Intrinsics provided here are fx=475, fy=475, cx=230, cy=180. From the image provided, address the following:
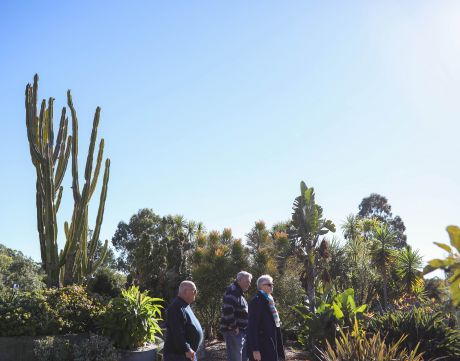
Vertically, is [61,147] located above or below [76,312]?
above

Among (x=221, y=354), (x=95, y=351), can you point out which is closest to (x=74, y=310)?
(x=95, y=351)

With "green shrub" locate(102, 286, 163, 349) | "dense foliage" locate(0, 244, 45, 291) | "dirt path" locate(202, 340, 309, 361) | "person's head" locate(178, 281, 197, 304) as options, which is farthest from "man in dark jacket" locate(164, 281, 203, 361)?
"dense foliage" locate(0, 244, 45, 291)

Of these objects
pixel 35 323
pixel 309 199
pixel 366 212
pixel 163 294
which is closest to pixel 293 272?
pixel 309 199

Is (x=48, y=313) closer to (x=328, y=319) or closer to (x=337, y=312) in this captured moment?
(x=328, y=319)

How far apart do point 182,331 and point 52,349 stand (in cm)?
401

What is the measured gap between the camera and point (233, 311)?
289 inches

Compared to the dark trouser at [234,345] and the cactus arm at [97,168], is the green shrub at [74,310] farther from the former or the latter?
the cactus arm at [97,168]

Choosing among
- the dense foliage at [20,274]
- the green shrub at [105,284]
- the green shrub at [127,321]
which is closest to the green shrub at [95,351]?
the green shrub at [127,321]

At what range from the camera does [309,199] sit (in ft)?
56.3

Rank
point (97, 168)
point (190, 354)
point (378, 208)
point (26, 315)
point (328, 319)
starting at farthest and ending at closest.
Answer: point (378, 208) → point (97, 168) → point (328, 319) → point (26, 315) → point (190, 354)

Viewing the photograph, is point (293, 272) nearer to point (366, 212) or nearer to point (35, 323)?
point (35, 323)

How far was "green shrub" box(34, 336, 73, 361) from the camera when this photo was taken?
26.2 ft

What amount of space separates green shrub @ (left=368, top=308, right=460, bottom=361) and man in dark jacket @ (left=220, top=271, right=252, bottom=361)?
232cm

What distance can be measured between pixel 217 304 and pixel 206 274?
1154mm
